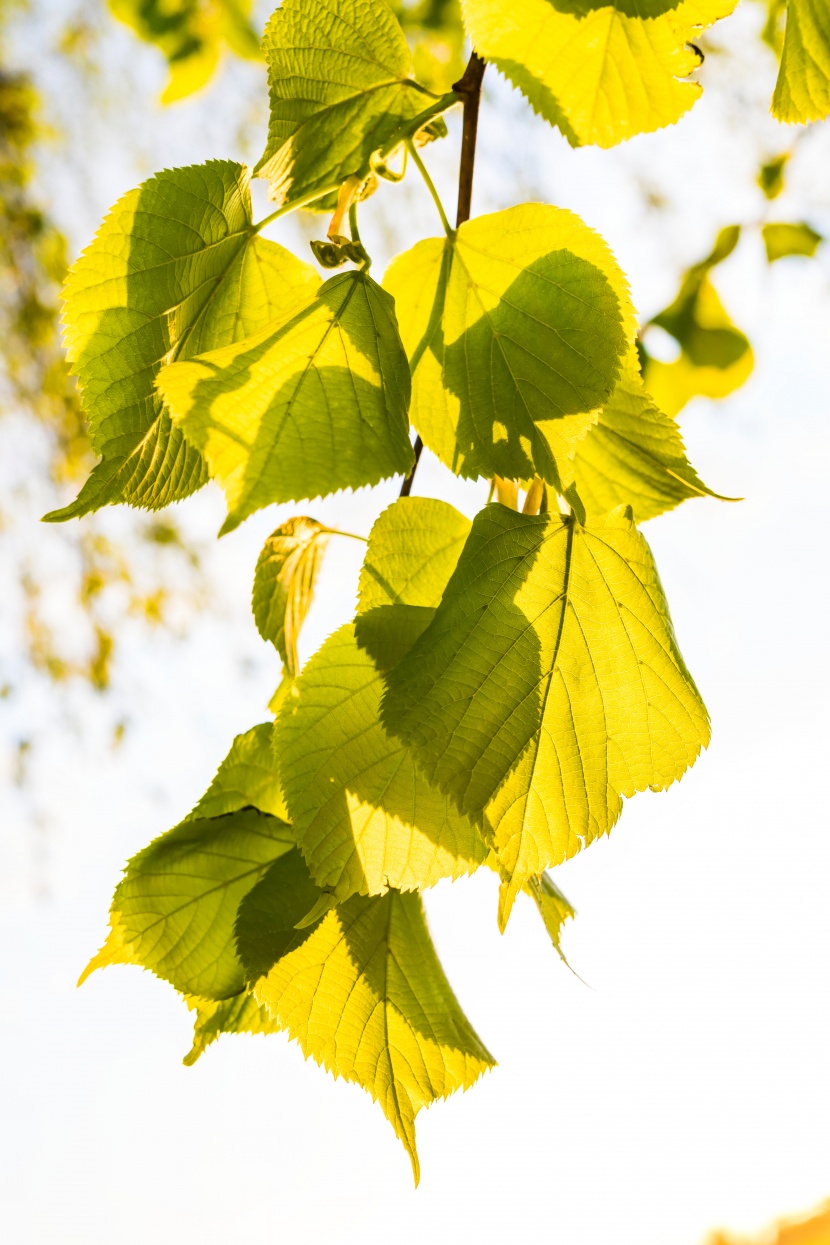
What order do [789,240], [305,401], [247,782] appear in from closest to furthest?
[305,401] < [247,782] < [789,240]

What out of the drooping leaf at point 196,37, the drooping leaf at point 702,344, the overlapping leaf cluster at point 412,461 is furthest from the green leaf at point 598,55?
the drooping leaf at point 196,37

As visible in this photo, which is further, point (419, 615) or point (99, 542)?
point (99, 542)

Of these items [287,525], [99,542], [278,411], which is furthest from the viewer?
A: [99,542]

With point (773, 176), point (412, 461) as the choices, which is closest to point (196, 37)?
point (773, 176)

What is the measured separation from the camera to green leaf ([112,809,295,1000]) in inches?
13.3

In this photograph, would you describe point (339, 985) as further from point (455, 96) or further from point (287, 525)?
point (455, 96)

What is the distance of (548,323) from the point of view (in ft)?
0.87

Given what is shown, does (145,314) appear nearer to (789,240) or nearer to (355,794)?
(355,794)

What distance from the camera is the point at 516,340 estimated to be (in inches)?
10.5

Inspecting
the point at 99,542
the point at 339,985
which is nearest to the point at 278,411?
the point at 339,985

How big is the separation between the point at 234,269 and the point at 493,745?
17cm

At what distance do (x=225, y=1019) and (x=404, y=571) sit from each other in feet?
0.59

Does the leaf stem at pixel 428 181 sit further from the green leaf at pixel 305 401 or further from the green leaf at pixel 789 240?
Result: the green leaf at pixel 789 240

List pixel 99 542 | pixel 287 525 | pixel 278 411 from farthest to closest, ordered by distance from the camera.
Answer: pixel 99 542, pixel 287 525, pixel 278 411
